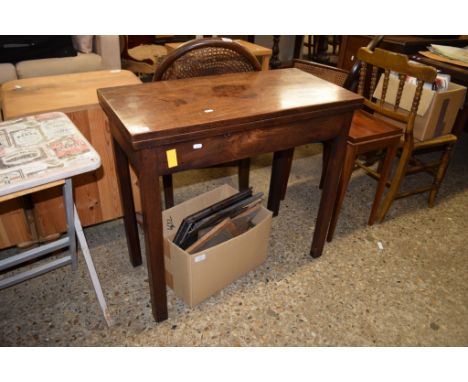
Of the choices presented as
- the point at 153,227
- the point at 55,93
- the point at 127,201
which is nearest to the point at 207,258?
the point at 153,227

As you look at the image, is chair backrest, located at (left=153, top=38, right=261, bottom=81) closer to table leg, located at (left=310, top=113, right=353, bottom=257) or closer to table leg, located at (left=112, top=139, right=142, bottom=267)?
table leg, located at (left=112, top=139, right=142, bottom=267)

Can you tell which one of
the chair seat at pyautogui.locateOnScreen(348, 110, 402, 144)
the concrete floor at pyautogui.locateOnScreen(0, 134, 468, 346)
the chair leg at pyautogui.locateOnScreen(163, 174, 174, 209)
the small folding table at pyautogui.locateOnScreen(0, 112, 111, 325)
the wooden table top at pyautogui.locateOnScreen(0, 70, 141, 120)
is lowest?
the concrete floor at pyautogui.locateOnScreen(0, 134, 468, 346)

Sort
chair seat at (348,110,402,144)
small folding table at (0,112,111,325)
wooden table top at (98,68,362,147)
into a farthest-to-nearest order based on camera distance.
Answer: chair seat at (348,110,402,144)
wooden table top at (98,68,362,147)
small folding table at (0,112,111,325)

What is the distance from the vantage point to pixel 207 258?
1402 millimetres

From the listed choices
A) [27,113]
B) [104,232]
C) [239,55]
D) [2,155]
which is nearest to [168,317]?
[104,232]

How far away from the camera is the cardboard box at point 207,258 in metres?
1.40

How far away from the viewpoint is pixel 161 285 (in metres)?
1.35

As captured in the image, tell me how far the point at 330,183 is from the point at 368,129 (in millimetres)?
392

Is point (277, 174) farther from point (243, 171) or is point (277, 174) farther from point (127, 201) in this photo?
point (127, 201)

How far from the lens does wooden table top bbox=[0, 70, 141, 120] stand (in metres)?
1.45

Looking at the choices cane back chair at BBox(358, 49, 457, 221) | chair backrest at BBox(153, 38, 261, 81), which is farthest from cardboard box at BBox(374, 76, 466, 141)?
chair backrest at BBox(153, 38, 261, 81)

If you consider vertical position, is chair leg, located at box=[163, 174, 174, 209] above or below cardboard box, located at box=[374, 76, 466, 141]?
below

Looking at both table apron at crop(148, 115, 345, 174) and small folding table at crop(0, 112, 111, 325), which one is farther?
table apron at crop(148, 115, 345, 174)

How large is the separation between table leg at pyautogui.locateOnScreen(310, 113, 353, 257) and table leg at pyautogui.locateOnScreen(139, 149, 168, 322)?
28.1 inches
